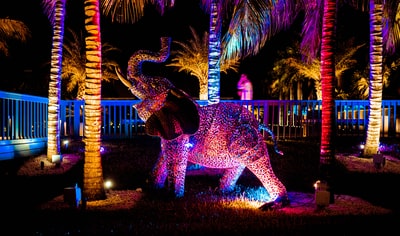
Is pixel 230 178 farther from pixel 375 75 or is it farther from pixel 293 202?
pixel 375 75

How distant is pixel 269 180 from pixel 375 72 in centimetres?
628

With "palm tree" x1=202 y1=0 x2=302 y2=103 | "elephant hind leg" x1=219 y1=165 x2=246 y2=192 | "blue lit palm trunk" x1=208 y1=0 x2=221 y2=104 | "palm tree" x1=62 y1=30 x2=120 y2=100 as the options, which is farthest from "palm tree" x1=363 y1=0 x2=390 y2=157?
"palm tree" x1=62 y1=30 x2=120 y2=100

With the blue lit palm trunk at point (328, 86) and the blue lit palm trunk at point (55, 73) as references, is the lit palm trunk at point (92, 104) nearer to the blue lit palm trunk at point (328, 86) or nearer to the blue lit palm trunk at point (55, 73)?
the blue lit palm trunk at point (328, 86)

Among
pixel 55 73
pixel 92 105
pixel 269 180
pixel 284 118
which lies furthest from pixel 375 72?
pixel 55 73

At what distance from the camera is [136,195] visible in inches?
368

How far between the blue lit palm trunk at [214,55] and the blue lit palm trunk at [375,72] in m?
4.03

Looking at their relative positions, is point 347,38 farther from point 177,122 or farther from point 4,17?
point 177,122

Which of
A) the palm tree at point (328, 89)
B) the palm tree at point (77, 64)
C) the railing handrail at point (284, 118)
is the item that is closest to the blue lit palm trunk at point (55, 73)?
the railing handrail at point (284, 118)

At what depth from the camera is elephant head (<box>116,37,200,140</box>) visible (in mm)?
8469

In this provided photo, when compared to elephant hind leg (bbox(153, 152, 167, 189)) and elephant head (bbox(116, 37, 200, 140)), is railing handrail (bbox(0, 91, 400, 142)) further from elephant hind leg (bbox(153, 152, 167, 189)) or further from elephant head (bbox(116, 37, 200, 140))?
elephant head (bbox(116, 37, 200, 140))

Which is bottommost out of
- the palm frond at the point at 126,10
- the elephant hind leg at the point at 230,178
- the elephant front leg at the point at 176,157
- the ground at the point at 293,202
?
the ground at the point at 293,202

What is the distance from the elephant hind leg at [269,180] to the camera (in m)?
8.23

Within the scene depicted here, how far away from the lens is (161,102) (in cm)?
859

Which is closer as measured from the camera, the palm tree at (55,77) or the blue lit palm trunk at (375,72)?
the blue lit palm trunk at (375,72)
